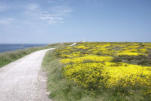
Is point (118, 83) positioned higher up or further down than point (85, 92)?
higher up

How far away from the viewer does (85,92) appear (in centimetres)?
596

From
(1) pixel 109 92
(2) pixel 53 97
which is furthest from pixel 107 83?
(2) pixel 53 97

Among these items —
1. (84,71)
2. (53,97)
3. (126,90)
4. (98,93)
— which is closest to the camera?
(126,90)

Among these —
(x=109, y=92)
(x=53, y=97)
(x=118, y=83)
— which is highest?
(x=118, y=83)

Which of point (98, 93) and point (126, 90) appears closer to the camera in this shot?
point (126, 90)

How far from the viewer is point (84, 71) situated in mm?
7453

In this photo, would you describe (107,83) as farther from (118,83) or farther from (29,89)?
(29,89)

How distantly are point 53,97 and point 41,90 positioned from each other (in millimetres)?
1231

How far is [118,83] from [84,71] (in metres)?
2.30

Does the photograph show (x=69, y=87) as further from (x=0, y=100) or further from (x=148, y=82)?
(x=148, y=82)

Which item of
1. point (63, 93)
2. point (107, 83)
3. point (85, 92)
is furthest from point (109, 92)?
point (63, 93)

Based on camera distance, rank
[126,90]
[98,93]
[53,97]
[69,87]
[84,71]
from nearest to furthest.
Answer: [126,90]
[98,93]
[53,97]
[69,87]
[84,71]

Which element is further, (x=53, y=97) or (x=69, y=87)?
(x=69, y=87)

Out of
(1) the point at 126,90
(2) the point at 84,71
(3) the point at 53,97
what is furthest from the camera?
(2) the point at 84,71
